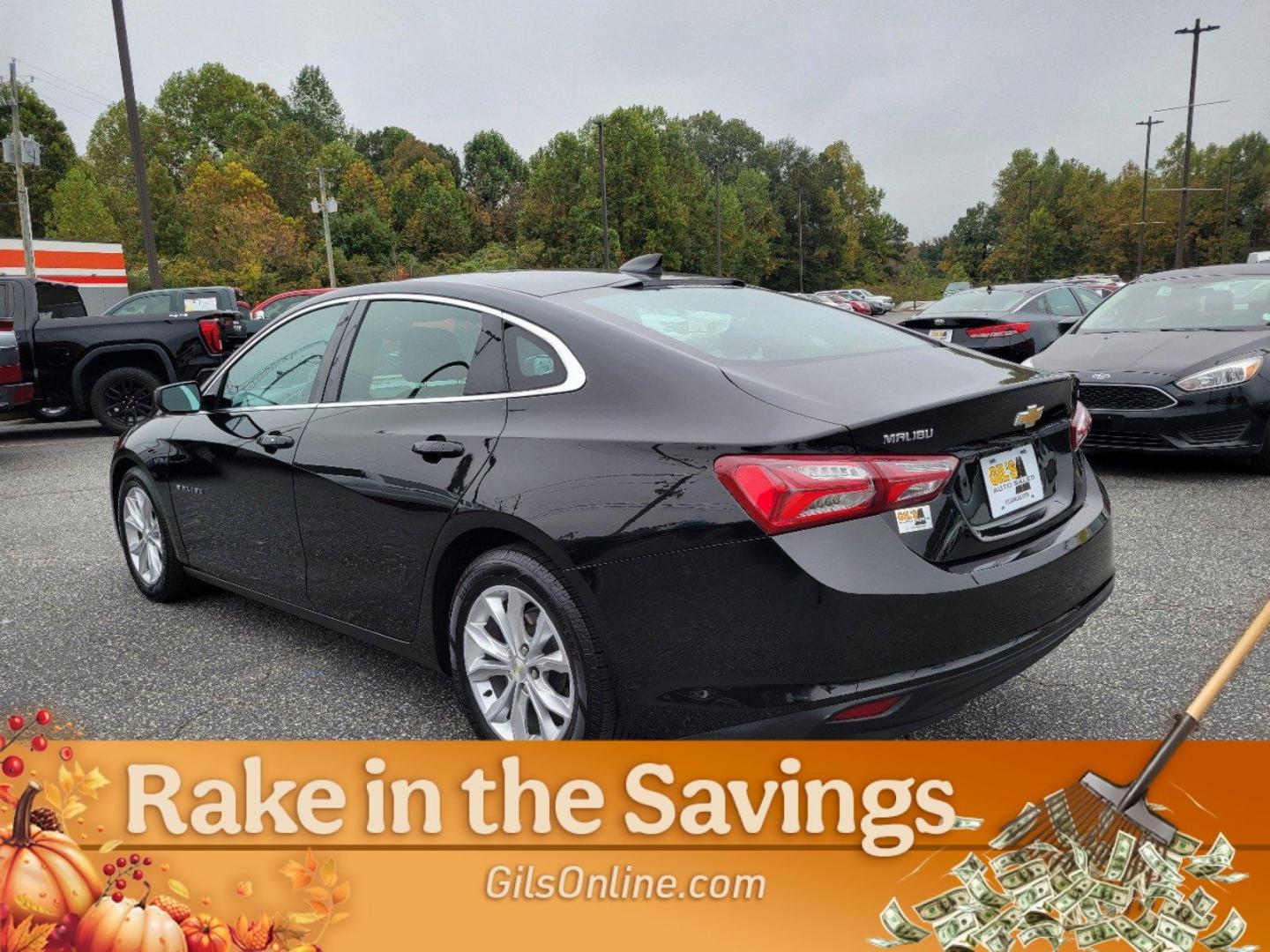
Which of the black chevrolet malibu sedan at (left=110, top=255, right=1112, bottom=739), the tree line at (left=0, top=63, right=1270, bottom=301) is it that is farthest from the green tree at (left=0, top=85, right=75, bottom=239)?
the black chevrolet malibu sedan at (left=110, top=255, right=1112, bottom=739)

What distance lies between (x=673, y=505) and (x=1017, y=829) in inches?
39.5

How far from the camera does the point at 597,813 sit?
7.13 feet

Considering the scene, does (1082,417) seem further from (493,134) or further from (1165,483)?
(493,134)

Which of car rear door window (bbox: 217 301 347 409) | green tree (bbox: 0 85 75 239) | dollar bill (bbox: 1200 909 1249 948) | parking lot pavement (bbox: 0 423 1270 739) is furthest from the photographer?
green tree (bbox: 0 85 75 239)

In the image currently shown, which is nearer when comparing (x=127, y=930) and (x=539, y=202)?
(x=127, y=930)

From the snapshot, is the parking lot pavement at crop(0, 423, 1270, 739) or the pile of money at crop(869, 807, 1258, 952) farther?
the parking lot pavement at crop(0, 423, 1270, 739)

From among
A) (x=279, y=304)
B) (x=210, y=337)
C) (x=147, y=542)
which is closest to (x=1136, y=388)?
(x=147, y=542)

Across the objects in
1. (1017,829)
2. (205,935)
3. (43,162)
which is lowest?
(205,935)

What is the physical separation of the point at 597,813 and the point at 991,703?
5.36ft

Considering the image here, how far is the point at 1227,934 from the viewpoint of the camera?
187 centimetres

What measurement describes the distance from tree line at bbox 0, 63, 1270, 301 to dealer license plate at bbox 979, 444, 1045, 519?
37.3 m

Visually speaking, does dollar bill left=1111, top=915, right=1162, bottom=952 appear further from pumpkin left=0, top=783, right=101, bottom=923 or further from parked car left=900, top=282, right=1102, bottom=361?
parked car left=900, top=282, right=1102, bottom=361

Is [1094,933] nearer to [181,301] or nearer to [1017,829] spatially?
[1017,829]

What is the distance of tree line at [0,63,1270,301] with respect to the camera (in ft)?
163
